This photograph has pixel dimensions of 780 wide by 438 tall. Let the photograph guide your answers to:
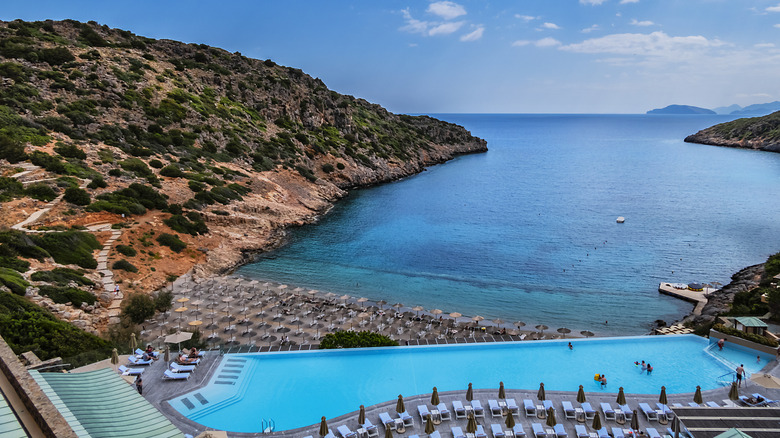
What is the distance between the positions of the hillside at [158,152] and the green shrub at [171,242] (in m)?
0.10

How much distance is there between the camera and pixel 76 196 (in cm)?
4272

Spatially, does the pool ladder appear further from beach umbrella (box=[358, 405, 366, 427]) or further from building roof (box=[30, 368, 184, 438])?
building roof (box=[30, 368, 184, 438])

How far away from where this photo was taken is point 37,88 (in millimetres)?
60406

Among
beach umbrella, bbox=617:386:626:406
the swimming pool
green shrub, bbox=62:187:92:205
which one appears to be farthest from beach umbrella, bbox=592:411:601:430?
green shrub, bbox=62:187:92:205

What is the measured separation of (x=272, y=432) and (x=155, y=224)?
36021 millimetres

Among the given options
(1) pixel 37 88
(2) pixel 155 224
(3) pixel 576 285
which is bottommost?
(3) pixel 576 285

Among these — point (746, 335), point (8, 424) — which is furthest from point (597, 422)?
point (8, 424)

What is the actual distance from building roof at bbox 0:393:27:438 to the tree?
22.3 metres

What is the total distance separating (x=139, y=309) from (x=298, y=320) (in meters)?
10.4

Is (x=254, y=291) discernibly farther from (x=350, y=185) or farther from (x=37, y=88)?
(x=350, y=185)

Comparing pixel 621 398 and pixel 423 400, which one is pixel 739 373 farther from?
pixel 423 400

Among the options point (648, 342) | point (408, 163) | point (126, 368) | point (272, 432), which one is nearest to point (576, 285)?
point (648, 342)

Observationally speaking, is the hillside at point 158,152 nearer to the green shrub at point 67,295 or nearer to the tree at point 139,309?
the green shrub at point 67,295

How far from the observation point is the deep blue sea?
38.9 m
